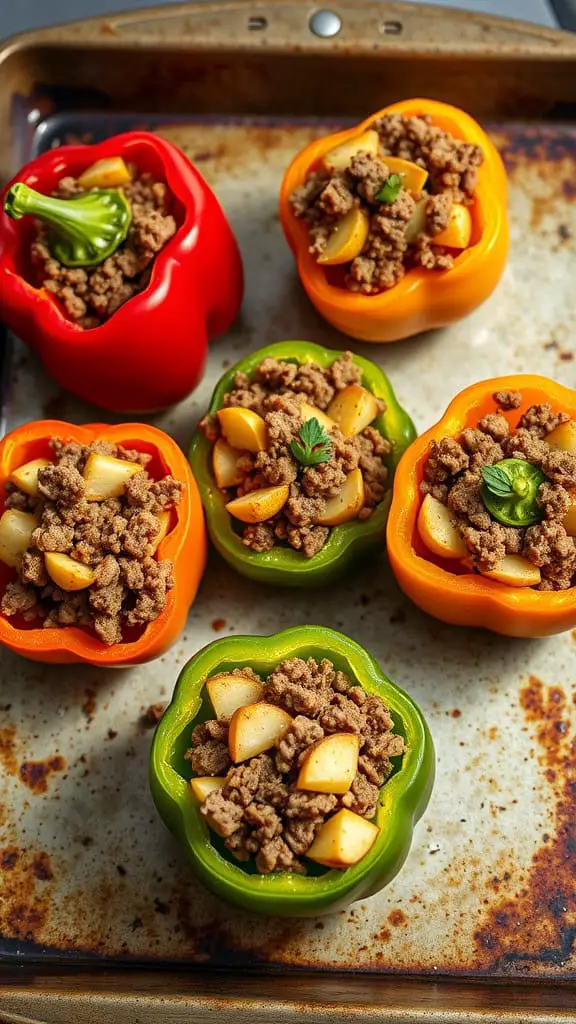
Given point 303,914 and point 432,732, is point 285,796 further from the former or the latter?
point 432,732

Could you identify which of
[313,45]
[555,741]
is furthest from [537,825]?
[313,45]

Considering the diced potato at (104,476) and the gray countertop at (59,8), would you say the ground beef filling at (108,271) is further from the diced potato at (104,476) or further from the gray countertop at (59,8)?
the gray countertop at (59,8)

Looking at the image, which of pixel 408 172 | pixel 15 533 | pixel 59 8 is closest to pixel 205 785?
pixel 15 533

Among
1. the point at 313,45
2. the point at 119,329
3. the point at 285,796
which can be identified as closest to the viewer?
the point at 285,796

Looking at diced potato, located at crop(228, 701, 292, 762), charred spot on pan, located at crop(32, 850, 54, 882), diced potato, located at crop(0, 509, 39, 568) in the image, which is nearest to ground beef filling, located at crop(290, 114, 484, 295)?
diced potato, located at crop(0, 509, 39, 568)

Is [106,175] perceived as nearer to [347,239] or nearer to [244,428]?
[347,239]

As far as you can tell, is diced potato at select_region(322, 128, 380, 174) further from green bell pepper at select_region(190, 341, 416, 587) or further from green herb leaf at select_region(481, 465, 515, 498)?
green herb leaf at select_region(481, 465, 515, 498)

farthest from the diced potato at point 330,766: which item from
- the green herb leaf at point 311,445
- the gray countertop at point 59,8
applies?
the gray countertop at point 59,8

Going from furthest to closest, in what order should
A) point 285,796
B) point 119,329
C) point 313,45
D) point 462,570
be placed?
point 313,45
point 119,329
point 462,570
point 285,796
